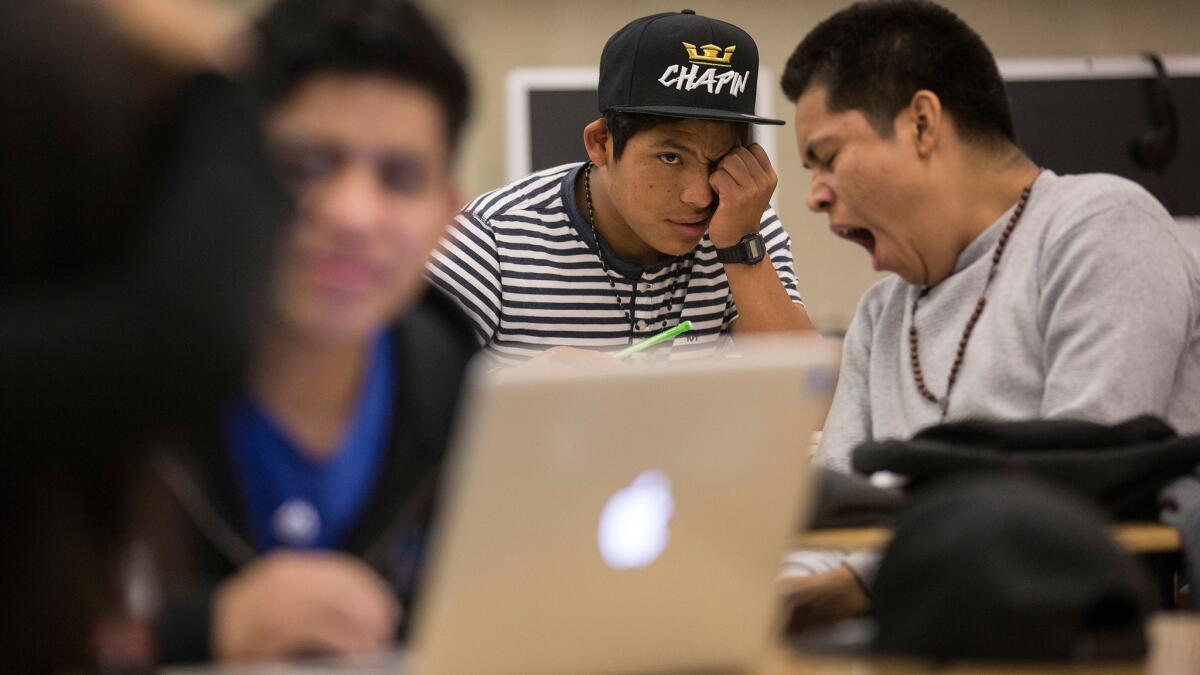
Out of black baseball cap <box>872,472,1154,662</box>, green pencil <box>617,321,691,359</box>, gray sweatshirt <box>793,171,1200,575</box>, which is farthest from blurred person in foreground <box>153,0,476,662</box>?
gray sweatshirt <box>793,171,1200,575</box>

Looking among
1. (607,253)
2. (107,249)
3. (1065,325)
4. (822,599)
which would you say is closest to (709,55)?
(607,253)

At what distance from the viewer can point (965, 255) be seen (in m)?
1.79

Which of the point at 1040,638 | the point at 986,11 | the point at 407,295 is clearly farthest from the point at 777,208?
the point at 1040,638

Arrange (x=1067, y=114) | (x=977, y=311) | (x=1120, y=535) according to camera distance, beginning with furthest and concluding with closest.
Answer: (x=1067, y=114), (x=977, y=311), (x=1120, y=535)

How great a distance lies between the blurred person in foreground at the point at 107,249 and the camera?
587 millimetres

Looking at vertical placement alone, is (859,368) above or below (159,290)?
below

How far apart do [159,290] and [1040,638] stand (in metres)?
0.49

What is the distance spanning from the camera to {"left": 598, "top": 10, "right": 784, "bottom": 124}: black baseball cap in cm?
189

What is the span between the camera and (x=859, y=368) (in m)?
1.95

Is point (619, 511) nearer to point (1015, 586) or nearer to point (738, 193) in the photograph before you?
point (1015, 586)

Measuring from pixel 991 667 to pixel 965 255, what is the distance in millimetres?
1113

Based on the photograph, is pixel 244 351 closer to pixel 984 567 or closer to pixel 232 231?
pixel 232 231

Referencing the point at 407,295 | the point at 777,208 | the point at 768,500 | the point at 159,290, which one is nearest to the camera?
the point at 159,290

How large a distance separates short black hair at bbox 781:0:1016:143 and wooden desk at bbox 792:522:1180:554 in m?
0.64
